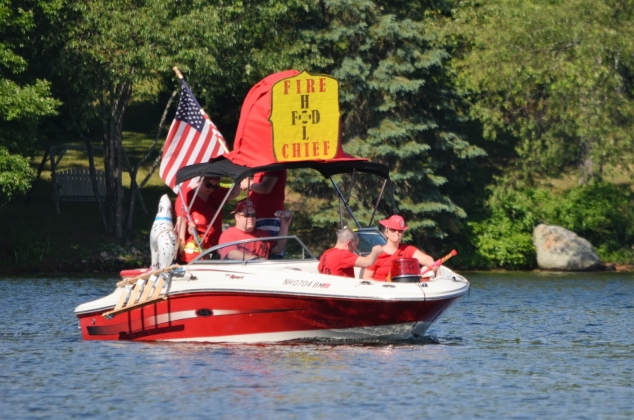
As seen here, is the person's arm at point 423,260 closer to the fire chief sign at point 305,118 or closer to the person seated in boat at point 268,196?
the fire chief sign at point 305,118

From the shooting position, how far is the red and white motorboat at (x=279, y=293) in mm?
15820

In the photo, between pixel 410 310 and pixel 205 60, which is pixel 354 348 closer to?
pixel 410 310

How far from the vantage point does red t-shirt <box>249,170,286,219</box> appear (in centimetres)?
1794

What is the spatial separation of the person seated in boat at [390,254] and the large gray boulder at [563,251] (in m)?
20.7

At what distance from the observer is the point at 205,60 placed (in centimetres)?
3225

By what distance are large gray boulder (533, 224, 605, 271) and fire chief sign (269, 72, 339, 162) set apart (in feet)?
69.1

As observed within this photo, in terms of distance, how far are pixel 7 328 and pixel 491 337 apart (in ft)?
25.1

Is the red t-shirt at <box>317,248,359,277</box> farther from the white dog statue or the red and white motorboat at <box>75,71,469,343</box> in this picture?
the white dog statue

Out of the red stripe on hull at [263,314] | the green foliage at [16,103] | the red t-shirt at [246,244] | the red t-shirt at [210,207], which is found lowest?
the red stripe on hull at [263,314]

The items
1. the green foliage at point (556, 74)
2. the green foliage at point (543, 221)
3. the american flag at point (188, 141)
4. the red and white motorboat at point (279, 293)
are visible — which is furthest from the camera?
the green foliage at point (543, 221)

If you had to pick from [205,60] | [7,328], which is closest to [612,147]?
[205,60]

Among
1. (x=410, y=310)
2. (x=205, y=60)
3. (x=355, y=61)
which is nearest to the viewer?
(x=410, y=310)

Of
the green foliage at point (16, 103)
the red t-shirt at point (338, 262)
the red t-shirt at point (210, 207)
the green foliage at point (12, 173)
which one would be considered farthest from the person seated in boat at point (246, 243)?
the green foliage at point (16, 103)

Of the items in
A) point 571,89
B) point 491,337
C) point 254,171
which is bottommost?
point 491,337
